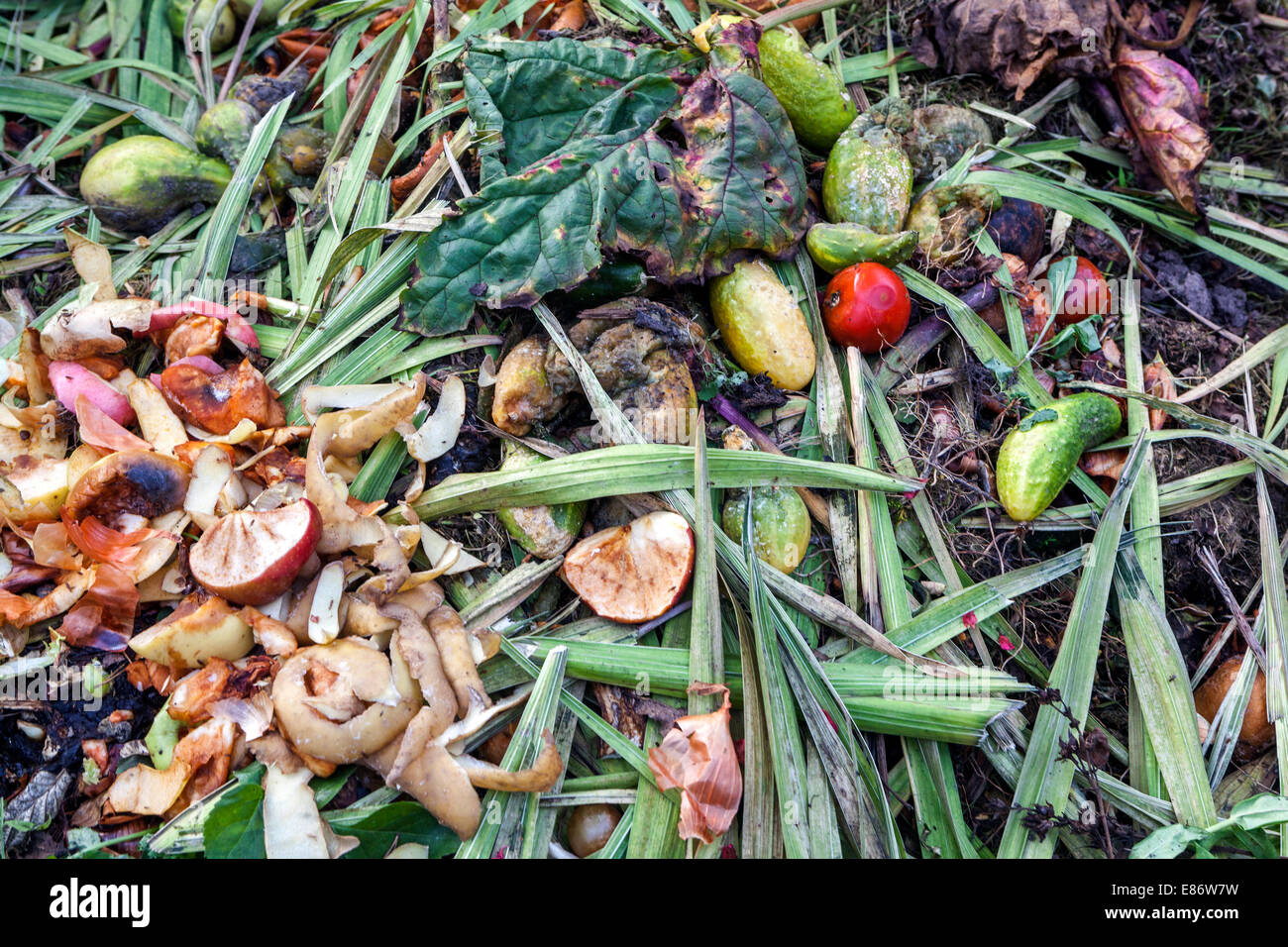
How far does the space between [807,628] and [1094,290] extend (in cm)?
174

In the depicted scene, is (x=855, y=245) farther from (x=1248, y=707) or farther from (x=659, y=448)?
(x=1248, y=707)

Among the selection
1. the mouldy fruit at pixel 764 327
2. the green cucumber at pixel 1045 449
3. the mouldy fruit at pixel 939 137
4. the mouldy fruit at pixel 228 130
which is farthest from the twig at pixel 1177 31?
the mouldy fruit at pixel 228 130

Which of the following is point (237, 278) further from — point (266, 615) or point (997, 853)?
point (997, 853)

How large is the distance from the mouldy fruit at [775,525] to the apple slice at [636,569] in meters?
0.21

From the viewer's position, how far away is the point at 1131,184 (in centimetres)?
322

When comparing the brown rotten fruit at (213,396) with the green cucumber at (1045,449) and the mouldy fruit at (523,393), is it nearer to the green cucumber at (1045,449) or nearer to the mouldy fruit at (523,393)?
the mouldy fruit at (523,393)

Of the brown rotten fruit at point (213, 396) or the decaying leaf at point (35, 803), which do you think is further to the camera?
the brown rotten fruit at point (213, 396)

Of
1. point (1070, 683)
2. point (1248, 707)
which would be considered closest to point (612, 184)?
point (1070, 683)

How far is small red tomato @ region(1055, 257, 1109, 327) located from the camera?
2.90 metres

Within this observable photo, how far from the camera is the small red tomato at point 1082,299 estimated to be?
9.52ft

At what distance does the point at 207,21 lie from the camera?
3461 millimetres

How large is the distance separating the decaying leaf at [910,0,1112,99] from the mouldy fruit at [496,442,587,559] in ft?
8.00

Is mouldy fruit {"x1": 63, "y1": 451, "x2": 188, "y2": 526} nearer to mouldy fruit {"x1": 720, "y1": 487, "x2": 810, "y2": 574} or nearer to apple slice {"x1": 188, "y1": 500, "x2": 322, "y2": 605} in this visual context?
apple slice {"x1": 188, "y1": 500, "x2": 322, "y2": 605}

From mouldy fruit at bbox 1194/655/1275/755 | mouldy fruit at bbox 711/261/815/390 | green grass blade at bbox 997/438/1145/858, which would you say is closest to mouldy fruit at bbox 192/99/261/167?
mouldy fruit at bbox 711/261/815/390
